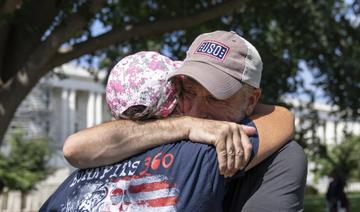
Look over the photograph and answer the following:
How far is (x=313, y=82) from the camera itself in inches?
642

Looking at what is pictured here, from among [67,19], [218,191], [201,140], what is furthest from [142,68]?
[67,19]

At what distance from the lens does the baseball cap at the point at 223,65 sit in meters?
2.04

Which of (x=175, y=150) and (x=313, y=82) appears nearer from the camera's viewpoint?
(x=175, y=150)

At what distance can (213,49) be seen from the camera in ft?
6.90

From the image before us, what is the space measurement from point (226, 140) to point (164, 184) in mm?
226

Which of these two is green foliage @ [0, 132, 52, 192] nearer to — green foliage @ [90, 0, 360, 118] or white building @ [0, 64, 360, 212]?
white building @ [0, 64, 360, 212]

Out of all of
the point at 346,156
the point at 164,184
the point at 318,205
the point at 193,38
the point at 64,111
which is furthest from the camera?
the point at 64,111

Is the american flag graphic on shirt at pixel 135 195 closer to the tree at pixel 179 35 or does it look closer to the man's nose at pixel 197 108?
the man's nose at pixel 197 108

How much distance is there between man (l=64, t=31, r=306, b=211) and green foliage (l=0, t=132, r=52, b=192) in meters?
30.0

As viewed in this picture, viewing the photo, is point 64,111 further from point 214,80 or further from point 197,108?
point 214,80

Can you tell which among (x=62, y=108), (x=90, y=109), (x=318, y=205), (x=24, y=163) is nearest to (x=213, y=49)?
(x=318, y=205)

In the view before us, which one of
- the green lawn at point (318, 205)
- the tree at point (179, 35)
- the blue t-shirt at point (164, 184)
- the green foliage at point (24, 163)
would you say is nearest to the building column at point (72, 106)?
the green foliage at point (24, 163)

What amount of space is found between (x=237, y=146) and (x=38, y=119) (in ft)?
208

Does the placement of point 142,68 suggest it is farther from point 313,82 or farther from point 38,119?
point 38,119
